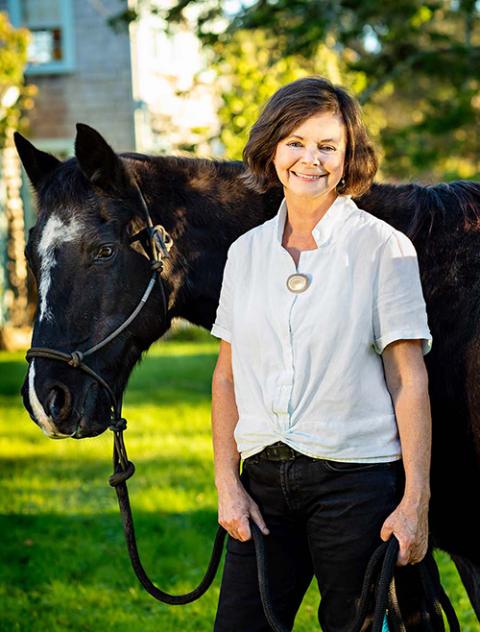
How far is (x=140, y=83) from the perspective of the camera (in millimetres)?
16562

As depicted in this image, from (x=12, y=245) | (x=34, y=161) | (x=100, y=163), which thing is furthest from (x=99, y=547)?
(x=12, y=245)

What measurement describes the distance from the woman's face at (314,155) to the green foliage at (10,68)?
11.6 m

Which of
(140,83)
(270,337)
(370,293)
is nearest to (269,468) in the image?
(270,337)

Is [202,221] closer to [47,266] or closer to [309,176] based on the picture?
[47,266]

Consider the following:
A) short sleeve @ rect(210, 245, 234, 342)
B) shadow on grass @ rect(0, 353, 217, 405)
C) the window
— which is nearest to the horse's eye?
short sleeve @ rect(210, 245, 234, 342)

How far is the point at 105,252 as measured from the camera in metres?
3.13

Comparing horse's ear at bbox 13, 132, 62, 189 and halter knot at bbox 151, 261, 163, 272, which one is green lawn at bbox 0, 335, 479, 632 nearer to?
halter knot at bbox 151, 261, 163, 272

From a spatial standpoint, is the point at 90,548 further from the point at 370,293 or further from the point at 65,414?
the point at 370,293

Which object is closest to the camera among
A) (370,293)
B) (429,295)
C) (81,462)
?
(370,293)

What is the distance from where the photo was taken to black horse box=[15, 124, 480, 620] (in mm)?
2893

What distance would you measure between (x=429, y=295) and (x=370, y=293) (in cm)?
54

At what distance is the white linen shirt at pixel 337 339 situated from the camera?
8.07 ft

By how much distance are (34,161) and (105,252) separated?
458 mm

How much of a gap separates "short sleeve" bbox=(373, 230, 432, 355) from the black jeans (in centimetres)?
35
